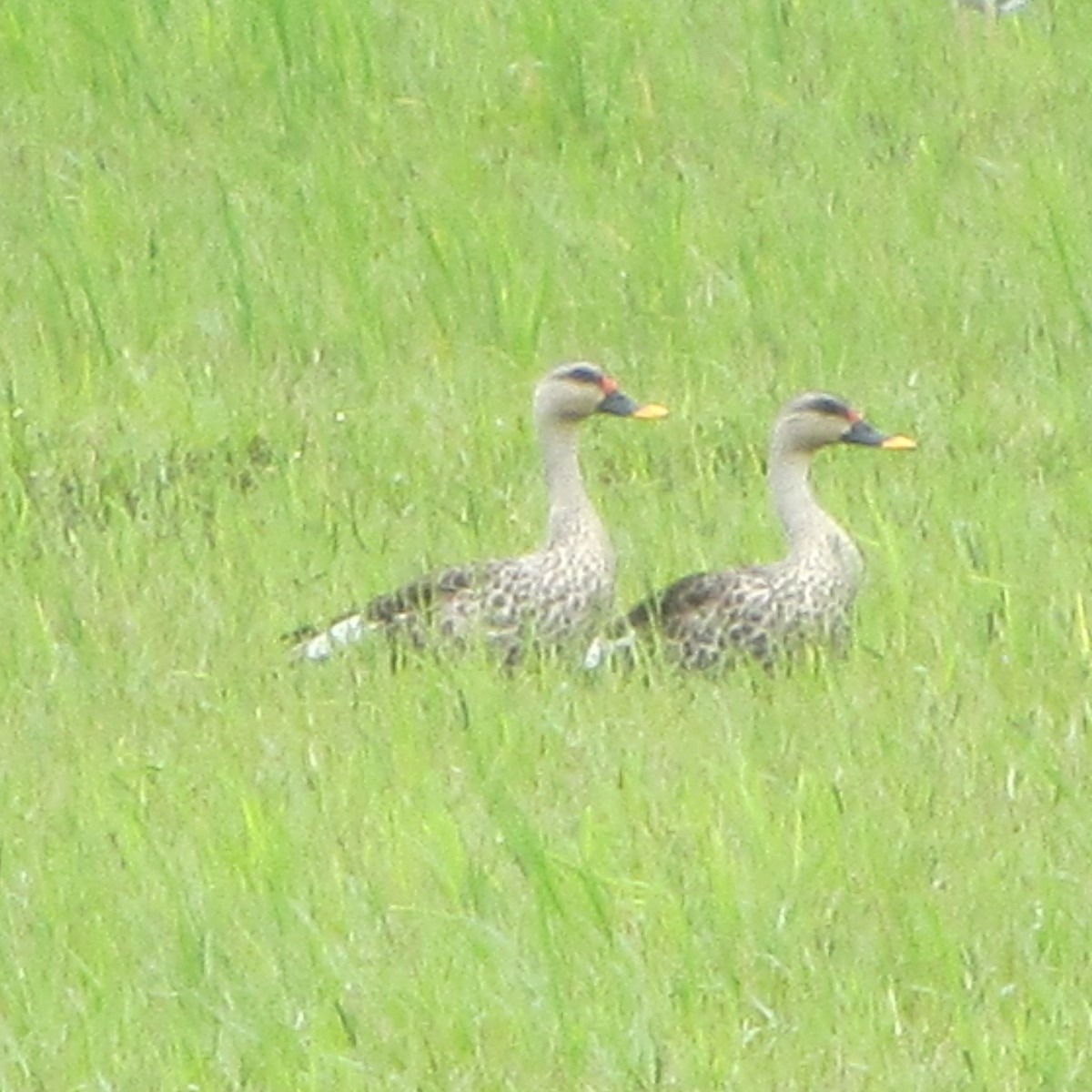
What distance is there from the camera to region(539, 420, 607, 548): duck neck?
29.5 feet

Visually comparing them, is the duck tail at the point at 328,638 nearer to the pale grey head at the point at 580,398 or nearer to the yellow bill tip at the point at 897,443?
the pale grey head at the point at 580,398

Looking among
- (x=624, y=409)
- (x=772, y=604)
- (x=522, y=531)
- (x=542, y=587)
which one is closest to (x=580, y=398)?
(x=624, y=409)

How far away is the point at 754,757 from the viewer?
7.29 meters

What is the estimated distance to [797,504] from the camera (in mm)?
9008

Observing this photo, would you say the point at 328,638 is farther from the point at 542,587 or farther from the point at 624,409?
the point at 624,409

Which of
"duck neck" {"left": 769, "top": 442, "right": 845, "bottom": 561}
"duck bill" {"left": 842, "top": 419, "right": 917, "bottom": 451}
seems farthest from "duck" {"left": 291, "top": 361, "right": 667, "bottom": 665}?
"duck bill" {"left": 842, "top": 419, "right": 917, "bottom": 451}

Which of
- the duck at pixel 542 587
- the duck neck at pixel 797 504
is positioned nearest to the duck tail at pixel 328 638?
the duck at pixel 542 587

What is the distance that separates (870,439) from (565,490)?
793mm

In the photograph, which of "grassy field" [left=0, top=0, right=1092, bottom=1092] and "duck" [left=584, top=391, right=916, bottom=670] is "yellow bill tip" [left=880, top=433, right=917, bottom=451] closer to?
"grassy field" [left=0, top=0, right=1092, bottom=1092]

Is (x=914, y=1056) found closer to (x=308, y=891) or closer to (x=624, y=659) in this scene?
(x=308, y=891)

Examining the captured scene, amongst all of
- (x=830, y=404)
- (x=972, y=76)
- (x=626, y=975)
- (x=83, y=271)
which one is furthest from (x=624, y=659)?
(x=972, y=76)

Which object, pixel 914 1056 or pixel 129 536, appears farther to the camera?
pixel 129 536

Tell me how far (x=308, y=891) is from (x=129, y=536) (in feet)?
9.87

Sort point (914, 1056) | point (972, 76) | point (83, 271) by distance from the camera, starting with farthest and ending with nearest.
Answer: point (972, 76), point (83, 271), point (914, 1056)
